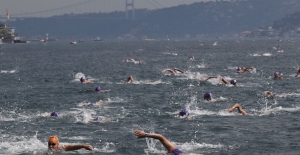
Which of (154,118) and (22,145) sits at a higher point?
(154,118)

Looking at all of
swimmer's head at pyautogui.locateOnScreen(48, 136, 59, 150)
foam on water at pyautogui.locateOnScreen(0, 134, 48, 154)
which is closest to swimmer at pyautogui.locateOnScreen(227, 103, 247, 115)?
foam on water at pyautogui.locateOnScreen(0, 134, 48, 154)

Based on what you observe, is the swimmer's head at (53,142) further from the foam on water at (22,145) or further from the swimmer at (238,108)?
the swimmer at (238,108)

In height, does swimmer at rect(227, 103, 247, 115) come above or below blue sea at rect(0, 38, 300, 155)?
above

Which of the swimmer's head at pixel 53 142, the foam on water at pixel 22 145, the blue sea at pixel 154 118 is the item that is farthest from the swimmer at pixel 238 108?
the swimmer's head at pixel 53 142

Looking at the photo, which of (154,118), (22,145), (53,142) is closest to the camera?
(53,142)

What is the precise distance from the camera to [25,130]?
2948 cm

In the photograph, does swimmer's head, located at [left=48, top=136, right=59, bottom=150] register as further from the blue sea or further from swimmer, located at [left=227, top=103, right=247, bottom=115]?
swimmer, located at [left=227, top=103, right=247, bottom=115]

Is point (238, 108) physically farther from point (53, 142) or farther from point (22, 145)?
point (53, 142)

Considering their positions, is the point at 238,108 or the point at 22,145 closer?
the point at 22,145

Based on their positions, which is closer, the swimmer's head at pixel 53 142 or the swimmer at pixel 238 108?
the swimmer's head at pixel 53 142

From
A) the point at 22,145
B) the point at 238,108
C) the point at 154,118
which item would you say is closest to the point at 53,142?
the point at 22,145

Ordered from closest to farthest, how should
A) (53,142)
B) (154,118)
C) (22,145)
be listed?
(53,142) < (22,145) < (154,118)

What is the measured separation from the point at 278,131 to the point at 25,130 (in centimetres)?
1285

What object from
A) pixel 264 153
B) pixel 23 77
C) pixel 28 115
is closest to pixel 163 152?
pixel 264 153
